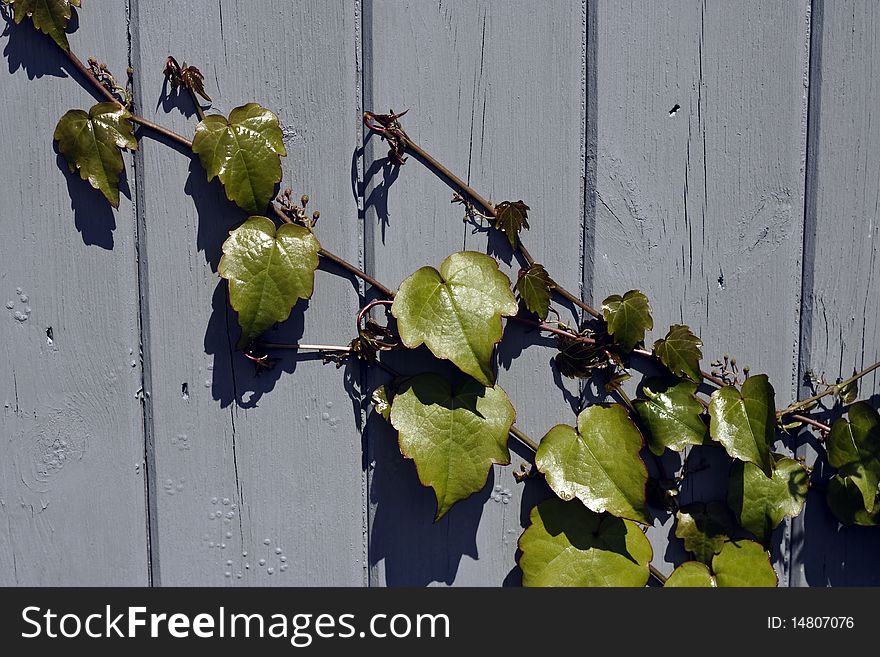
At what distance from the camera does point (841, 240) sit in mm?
909

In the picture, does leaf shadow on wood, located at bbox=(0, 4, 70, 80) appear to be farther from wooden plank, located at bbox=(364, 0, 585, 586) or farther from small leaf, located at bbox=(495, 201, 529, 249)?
Answer: small leaf, located at bbox=(495, 201, 529, 249)

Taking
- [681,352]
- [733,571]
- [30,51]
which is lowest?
[733,571]

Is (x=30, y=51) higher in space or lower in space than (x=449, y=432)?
higher

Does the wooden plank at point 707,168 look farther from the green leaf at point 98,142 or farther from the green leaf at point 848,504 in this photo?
the green leaf at point 98,142

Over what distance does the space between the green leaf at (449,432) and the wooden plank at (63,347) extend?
334 mm

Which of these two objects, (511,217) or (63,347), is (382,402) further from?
(63,347)

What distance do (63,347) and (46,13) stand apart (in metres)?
0.38

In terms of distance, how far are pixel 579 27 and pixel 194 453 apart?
69cm

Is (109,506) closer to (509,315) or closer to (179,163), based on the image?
(179,163)

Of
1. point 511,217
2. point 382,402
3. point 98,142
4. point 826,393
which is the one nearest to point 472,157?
point 511,217

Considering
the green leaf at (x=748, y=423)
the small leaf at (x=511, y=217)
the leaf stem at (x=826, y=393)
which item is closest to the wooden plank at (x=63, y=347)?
the small leaf at (x=511, y=217)

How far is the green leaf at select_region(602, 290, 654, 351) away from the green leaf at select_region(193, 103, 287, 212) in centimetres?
43

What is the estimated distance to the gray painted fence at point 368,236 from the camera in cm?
84

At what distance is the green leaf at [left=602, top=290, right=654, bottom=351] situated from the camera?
87 centimetres
